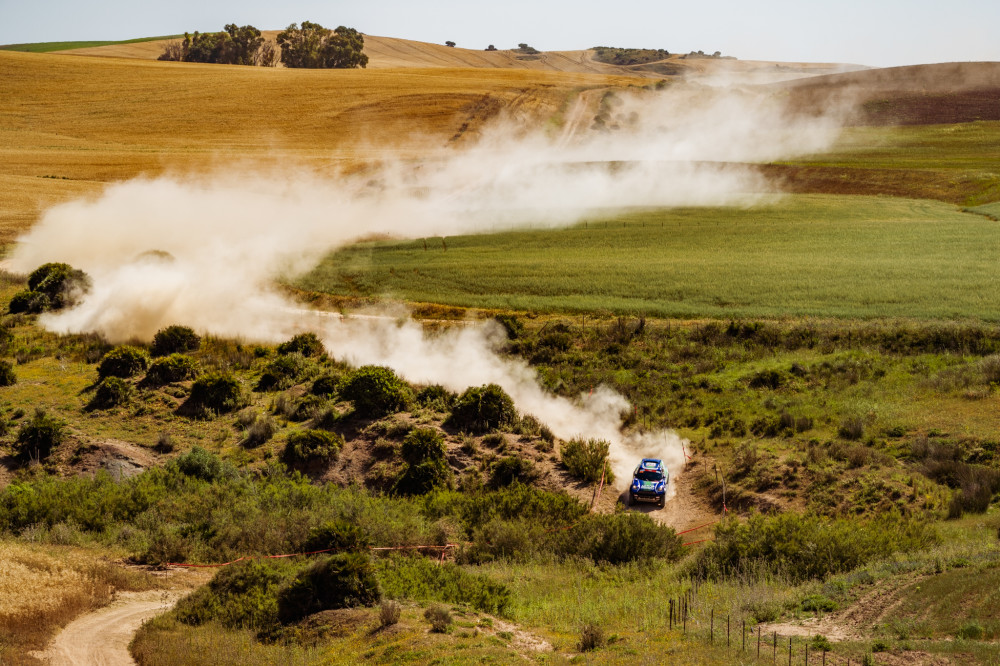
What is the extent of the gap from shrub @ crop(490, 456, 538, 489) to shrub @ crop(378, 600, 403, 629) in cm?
1164

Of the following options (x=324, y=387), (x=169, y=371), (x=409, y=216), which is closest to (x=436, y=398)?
(x=324, y=387)

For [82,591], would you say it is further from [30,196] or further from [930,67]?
[930,67]

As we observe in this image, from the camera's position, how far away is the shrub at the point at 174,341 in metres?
38.4

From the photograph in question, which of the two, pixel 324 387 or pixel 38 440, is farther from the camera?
pixel 324 387

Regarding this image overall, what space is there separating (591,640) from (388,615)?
3753 mm

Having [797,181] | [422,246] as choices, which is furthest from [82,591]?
[797,181]

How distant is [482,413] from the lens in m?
30.8

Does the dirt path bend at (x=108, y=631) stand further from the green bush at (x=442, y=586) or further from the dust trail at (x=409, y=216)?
the dust trail at (x=409, y=216)

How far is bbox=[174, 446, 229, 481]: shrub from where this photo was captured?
88.4 feet

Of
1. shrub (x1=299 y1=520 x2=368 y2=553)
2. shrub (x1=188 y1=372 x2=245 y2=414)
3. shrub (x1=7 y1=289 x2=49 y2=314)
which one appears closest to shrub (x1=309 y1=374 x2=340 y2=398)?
→ shrub (x1=188 y1=372 x2=245 y2=414)

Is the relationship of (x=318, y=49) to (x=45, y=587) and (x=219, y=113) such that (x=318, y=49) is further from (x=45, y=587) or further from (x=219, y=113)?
(x=45, y=587)

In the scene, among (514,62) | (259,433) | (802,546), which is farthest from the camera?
(514,62)

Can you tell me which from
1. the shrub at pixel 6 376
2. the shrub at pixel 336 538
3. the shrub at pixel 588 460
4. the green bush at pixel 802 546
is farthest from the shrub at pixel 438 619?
the shrub at pixel 6 376

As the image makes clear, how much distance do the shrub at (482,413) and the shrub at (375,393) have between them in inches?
85.7
